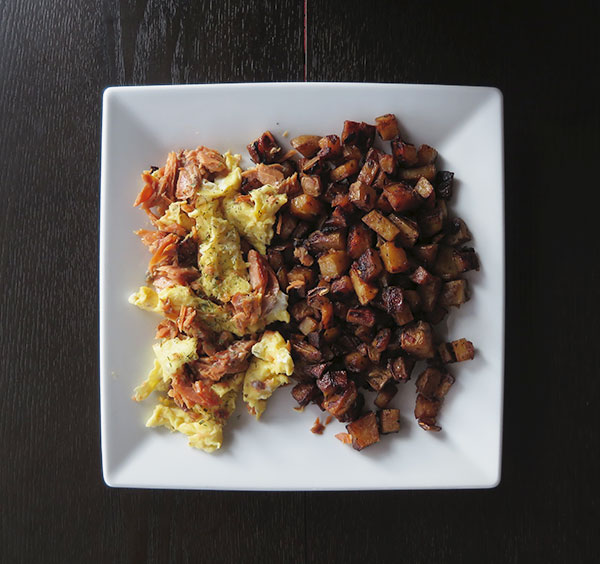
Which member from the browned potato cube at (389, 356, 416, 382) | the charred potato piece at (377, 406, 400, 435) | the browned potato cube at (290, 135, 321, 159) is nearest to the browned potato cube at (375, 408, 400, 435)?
the charred potato piece at (377, 406, 400, 435)

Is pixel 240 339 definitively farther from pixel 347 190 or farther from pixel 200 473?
pixel 347 190

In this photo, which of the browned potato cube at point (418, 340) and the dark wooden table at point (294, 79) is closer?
the browned potato cube at point (418, 340)

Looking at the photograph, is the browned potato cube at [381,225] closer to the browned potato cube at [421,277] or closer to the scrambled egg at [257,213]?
the browned potato cube at [421,277]

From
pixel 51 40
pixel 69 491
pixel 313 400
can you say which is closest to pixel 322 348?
pixel 313 400

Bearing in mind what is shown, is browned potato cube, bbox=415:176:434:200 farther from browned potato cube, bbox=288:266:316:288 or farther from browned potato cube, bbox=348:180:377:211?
browned potato cube, bbox=288:266:316:288

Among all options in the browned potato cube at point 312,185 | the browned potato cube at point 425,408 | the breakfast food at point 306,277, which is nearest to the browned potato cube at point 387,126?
the breakfast food at point 306,277

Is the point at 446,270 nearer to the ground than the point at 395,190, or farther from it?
nearer to the ground

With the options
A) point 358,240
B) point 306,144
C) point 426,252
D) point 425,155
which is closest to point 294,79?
point 306,144
